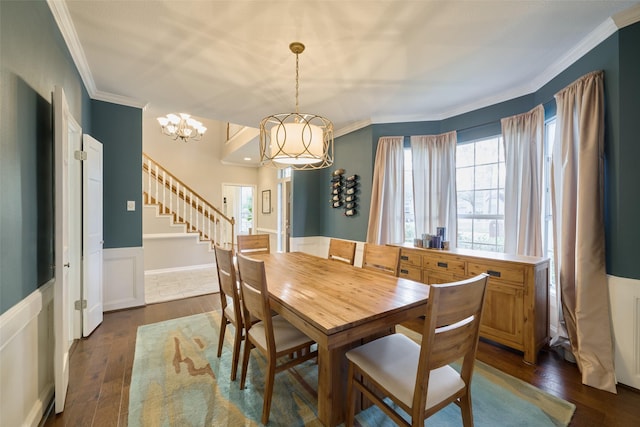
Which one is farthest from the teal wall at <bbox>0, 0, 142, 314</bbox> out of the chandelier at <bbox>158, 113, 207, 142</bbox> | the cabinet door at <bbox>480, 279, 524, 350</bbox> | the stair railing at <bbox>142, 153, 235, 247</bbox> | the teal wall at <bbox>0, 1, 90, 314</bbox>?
the stair railing at <bbox>142, 153, 235, 247</bbox>

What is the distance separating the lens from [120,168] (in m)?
3.31

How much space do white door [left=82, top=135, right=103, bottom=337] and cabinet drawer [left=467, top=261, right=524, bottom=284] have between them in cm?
377

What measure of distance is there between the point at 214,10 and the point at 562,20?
2.46m

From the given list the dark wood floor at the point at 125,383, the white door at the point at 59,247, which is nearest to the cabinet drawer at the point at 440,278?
the dark wood floor at the point at 125,383

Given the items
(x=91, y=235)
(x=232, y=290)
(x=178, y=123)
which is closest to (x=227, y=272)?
(x=232, y=290)

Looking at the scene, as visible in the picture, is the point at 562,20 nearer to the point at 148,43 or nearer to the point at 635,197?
the point at 635,197

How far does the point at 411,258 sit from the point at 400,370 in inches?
75.9

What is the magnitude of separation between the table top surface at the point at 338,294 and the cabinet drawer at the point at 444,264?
108 centimetres

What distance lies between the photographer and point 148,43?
2201 mm

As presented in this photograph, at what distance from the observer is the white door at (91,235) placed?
2.59 meters

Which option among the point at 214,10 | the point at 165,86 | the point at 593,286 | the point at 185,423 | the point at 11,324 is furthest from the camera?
the point at 165,86

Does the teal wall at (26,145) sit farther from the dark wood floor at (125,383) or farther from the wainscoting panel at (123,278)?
the wainscoting panel at (123,278)

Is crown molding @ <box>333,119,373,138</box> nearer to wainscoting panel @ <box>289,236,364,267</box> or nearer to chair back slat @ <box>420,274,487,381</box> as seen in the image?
wainscoting panel @ <box>289,236,364,267</box>

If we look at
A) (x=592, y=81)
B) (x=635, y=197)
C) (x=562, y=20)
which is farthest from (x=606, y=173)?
(x=562, y=20)
